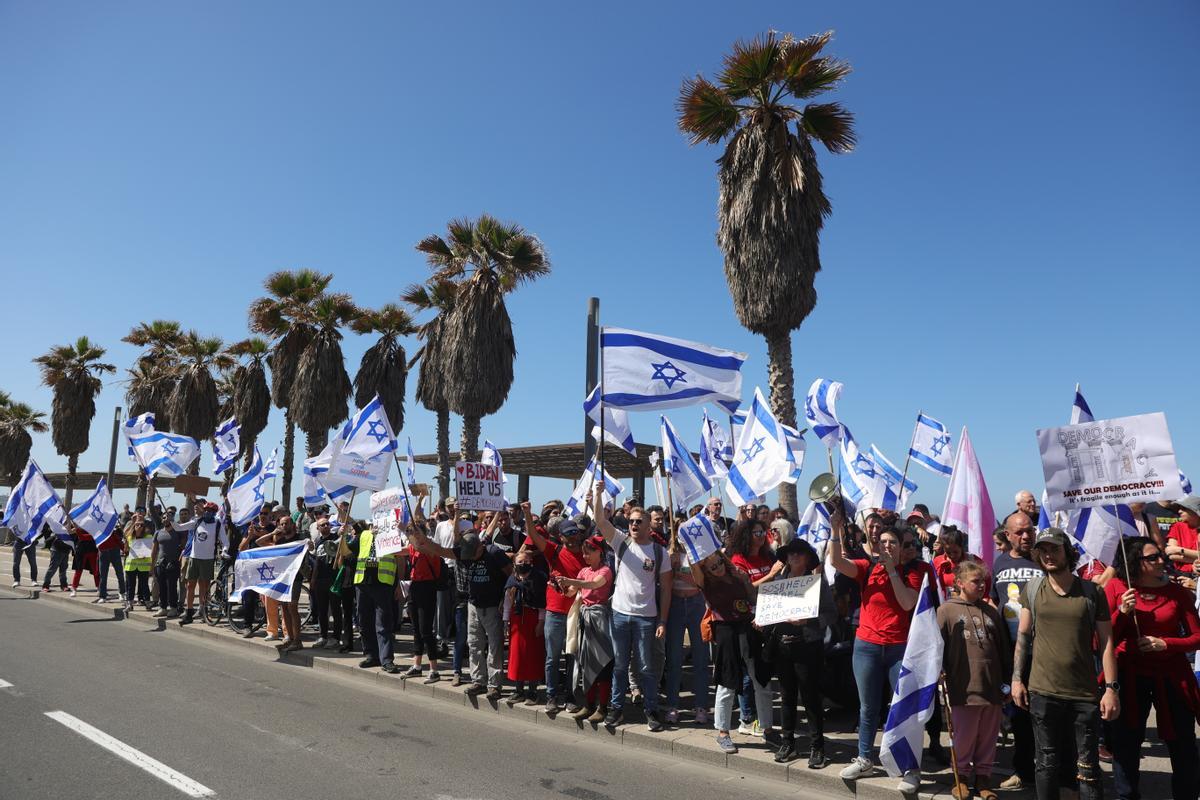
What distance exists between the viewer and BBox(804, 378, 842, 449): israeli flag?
12859 millimetres

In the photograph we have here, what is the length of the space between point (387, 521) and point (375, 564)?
2.45 ft

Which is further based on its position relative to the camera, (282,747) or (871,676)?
(282,747)

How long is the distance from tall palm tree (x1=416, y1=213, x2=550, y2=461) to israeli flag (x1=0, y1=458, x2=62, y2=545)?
978cm

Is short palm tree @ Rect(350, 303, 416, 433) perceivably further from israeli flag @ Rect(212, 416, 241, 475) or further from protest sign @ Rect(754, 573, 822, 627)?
protest sign @ Rect(754, 573, 822, 627)

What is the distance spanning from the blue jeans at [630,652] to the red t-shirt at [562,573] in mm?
582

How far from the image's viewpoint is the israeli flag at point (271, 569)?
11.4 metres

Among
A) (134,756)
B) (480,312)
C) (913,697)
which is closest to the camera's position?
(913,697)

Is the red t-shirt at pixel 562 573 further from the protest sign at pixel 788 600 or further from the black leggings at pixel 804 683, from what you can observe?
the black leggings at pixel 804 683

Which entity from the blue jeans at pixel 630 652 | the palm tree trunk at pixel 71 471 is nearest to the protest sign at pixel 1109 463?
the blue jeans at pixel 630 652

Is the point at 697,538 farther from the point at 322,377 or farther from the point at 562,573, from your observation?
the point at 322,377

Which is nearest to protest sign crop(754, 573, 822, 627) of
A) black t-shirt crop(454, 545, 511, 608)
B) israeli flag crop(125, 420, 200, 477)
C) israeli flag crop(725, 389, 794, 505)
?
israeli flag crop(725, 389, 794, 505)

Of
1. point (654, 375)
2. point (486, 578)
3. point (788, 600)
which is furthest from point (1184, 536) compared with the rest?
point (486, 578)

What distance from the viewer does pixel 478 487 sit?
374 inches

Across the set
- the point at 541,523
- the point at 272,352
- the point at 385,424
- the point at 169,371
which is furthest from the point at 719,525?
the point at 169,371
